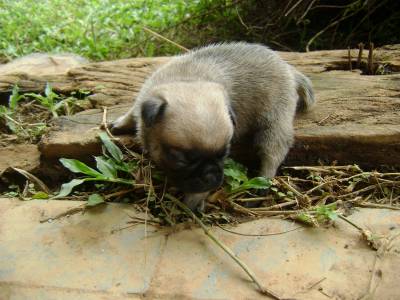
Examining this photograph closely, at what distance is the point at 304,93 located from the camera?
165 inches

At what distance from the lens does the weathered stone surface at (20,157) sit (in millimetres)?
4016

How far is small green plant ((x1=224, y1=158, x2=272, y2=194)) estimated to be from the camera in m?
3.38

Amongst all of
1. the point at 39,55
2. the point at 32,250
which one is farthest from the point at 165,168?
the point at 39,55

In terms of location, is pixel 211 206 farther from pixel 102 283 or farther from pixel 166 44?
pixel 166 44

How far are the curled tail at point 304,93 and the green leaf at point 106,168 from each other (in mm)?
1788

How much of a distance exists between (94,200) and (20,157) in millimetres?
1140

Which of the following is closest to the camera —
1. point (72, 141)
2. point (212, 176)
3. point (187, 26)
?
point (212, 176)

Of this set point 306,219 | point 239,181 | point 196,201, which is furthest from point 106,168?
point 306,219

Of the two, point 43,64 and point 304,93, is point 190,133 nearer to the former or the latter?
point 304,93

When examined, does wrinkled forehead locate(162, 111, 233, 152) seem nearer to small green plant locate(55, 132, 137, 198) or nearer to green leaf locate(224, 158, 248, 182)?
green leaf locate(224, 158, 248, 182)

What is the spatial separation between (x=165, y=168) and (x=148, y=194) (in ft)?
1.05

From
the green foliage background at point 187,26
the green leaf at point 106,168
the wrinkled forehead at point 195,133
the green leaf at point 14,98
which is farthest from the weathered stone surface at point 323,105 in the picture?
the green foliage background at point 187,26

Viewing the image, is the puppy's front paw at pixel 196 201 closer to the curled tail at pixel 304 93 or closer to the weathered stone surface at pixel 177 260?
the weathered stone surface at pixel 177 260

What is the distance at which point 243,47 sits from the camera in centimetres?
418
